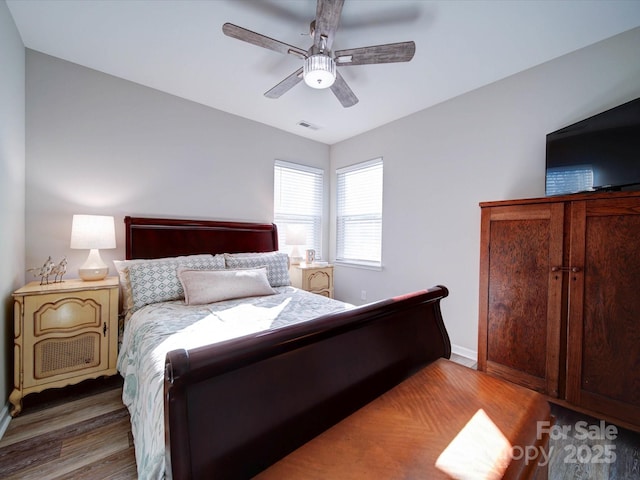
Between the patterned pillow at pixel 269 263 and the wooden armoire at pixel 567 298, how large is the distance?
74.1 inches

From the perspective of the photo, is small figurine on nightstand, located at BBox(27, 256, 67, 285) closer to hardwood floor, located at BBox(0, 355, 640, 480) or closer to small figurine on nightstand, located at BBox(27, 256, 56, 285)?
small figurine on nightstand, located at BBox(27, 256, 56, 285)

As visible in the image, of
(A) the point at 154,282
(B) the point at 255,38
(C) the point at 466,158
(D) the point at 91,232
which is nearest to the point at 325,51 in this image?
(B) the point at 255,38

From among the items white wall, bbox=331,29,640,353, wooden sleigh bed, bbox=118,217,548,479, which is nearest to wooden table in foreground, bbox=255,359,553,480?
wooden sleigh bed, bbox=118,217,548,479

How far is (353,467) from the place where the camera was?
34.4 inches

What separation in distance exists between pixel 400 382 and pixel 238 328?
96cm

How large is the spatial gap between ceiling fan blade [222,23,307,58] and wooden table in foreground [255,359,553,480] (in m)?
2.10

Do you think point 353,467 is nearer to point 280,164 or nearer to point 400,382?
point 400,382

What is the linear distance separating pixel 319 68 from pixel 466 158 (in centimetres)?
189

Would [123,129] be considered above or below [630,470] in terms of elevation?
above

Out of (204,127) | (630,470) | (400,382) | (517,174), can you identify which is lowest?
(630,470)

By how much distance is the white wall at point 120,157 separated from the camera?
227 centimetres

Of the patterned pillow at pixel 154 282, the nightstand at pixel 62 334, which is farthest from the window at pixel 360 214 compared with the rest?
the nightstand at pixel 62 334

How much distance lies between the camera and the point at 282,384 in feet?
3.28

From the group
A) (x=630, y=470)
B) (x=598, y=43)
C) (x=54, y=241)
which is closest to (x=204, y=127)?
(x=54, y=241)
